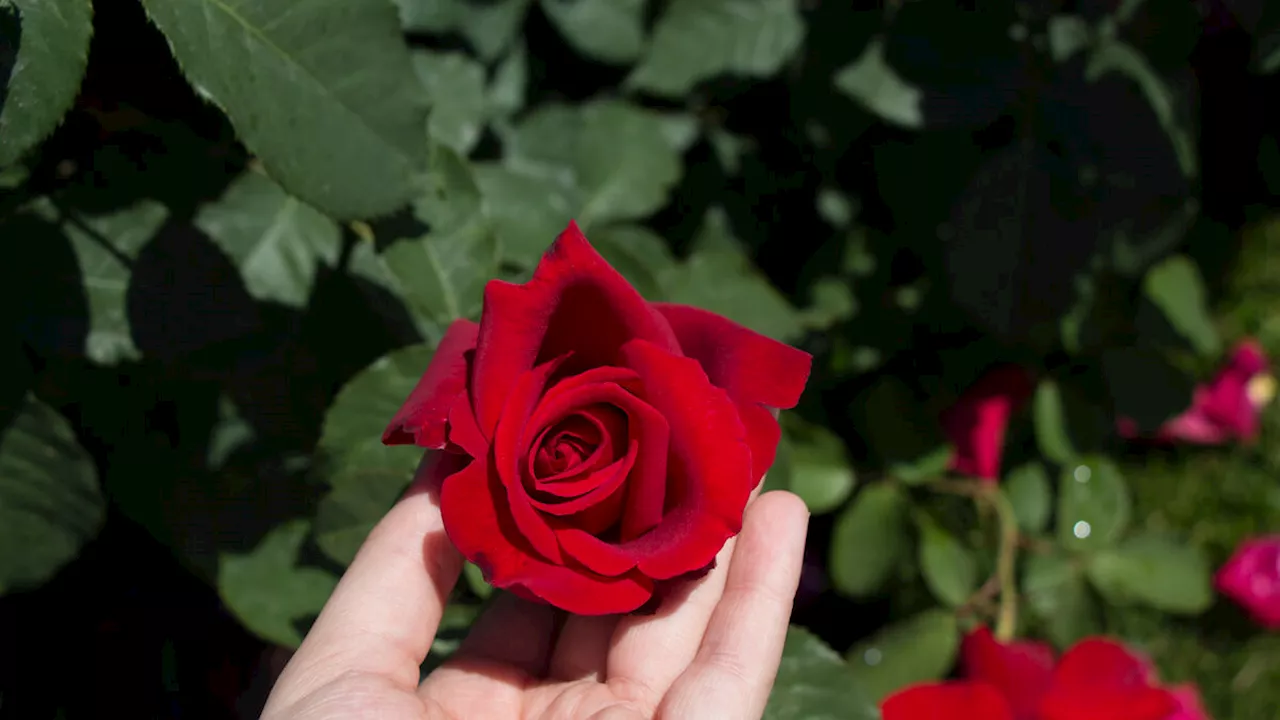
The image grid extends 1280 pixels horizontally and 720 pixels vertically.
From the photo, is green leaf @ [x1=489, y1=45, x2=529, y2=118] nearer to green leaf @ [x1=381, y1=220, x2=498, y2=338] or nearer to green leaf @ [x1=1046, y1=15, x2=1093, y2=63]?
green leaf @ [x1=381, y1=220, x2=498, y2=338]

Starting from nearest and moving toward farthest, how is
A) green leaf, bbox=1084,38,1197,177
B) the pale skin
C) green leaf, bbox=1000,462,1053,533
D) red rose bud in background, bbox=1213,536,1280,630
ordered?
the pale skin < green leaf, bbox=1084,38,1197,177 < green leaf, bbox=1000,462,1053,533 < red rose bud in background, bbox=1213,536,1280,630

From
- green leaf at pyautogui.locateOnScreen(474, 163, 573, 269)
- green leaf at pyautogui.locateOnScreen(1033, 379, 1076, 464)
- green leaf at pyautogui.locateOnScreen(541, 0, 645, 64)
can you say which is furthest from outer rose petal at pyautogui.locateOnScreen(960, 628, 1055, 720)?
green leaf at pyautogui.locateOnScreen(541, 0, 645, 64)

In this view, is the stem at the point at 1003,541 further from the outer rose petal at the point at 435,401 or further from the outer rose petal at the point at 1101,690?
the outer rose petal at the point at 435,401

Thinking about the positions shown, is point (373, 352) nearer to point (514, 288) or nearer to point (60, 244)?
point (60, 244)

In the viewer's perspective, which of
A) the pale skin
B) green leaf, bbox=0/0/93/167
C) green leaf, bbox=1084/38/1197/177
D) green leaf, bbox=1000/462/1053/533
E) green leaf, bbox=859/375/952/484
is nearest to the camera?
green leaf, bbox=0/0/93/167

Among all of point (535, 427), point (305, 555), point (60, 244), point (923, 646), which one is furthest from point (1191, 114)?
point (60, 244)

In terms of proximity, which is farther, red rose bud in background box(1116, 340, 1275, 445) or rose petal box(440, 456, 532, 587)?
red rose bud in background box(1116, 340, 1275, 445)

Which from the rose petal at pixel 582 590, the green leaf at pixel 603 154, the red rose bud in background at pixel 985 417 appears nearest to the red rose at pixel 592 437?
the rose petal at pixel 582 590
